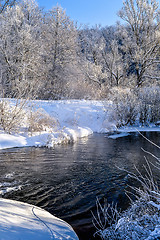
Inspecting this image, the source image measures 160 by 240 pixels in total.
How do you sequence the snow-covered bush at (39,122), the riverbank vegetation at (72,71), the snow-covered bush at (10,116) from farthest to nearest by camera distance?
the riverbank vegetation at (72,71)
the snow-covered bush at (39,122)
the snow-covered bush at (10,116)

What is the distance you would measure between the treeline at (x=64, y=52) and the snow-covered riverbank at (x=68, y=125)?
407cm

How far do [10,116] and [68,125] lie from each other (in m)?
4.15

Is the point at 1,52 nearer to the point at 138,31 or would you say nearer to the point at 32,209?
the point at 138,31

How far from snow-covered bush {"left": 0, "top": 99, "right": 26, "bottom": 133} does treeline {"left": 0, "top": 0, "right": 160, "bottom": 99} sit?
918cm

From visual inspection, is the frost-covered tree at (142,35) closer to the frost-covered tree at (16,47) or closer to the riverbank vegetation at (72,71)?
the riverbank vegetation at (72,71)

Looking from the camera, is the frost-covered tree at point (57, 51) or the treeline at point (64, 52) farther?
the frost-covered tree at point (57, 51)

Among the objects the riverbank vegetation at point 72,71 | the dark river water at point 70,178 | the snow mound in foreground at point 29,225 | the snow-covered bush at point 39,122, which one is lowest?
the dark river water at point 70,178

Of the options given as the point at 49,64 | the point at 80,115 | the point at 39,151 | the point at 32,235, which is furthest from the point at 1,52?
the point at 32,235

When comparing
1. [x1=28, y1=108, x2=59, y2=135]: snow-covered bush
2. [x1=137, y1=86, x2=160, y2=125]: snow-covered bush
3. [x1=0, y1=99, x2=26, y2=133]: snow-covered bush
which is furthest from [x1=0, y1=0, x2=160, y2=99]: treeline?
[x1=0, y1=99, x2=26, y2=133]: snow-covered bush

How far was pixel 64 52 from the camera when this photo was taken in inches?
980

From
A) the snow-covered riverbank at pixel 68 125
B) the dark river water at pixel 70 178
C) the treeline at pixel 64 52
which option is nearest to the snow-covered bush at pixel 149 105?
the snow-covered riverbank at pixel 68 125

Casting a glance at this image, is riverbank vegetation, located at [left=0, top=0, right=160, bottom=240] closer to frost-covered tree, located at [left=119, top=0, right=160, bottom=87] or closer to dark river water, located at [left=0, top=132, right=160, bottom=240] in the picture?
frost-covered tree, located at [left=119, top=0, right=160, bottom=87]

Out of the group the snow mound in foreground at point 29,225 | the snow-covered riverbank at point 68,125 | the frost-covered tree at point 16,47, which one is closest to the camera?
the snow mound in foreground at point 29,225

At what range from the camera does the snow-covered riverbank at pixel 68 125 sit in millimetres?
Result: 9893
